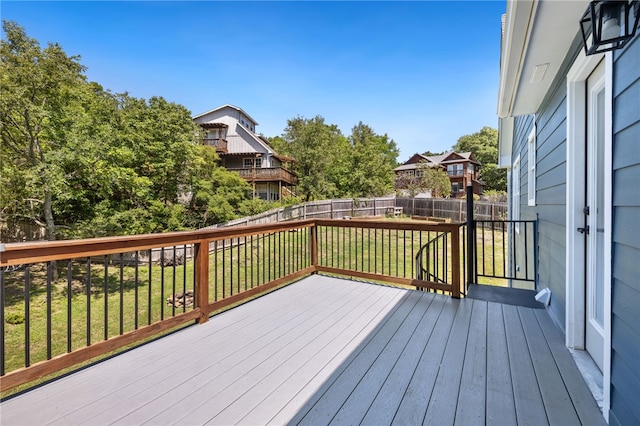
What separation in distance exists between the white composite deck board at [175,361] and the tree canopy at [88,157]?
9024 millimetres

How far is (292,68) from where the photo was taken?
8.45m

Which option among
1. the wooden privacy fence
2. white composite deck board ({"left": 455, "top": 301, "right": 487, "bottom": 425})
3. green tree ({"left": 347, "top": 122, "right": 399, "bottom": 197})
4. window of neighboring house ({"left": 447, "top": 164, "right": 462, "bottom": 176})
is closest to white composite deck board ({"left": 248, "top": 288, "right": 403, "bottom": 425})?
white composite deck board ({"left": 455, "top": 301, "right": 487, "bottom": 425})

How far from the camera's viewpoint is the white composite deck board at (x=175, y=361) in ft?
4.99

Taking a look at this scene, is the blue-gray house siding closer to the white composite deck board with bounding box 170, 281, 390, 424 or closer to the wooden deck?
the wooden deck

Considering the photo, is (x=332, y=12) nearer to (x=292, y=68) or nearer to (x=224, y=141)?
(x=292, y=68)

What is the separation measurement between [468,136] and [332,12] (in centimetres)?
3600

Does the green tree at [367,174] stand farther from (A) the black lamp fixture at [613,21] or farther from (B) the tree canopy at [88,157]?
(A) the black lamp fixture at [613,21]

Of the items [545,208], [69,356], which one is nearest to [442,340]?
[545,208]

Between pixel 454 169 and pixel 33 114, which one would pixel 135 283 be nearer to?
pixel 33 114

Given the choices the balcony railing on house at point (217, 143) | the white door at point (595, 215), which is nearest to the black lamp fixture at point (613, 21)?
the white door at point (595, 215)

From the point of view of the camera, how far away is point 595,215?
76.4 inches

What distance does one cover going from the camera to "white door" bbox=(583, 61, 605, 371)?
189 centimetres

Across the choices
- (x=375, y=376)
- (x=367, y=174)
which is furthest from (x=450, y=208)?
(x=375, y=376)

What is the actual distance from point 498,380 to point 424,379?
46 cm
